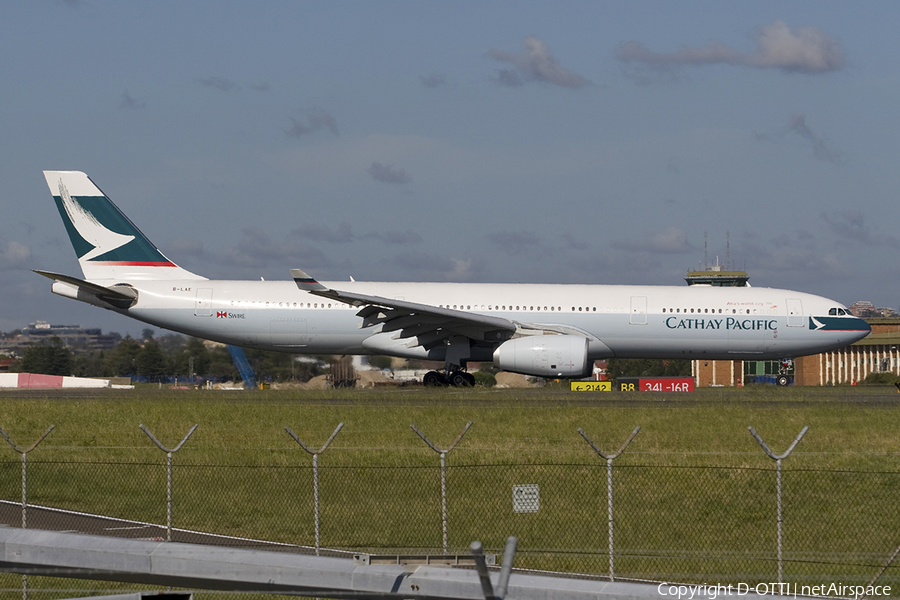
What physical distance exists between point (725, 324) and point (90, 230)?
21.3 m

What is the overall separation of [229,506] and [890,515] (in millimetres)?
10120

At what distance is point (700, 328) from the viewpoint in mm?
30391

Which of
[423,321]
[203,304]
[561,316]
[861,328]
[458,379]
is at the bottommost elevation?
[458,379]

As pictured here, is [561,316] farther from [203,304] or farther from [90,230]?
[90,230]

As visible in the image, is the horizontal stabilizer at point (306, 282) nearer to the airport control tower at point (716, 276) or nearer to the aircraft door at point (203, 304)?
the aircraft door at point (203, 304)

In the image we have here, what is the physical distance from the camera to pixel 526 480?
1558 centimetres

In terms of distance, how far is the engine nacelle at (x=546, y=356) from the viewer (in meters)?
28.0

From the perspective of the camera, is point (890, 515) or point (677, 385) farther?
Result: point (677, 385)

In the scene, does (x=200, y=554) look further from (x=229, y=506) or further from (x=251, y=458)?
(x=251, y=458)

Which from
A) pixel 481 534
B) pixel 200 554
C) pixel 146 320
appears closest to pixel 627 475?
pixel 481 534

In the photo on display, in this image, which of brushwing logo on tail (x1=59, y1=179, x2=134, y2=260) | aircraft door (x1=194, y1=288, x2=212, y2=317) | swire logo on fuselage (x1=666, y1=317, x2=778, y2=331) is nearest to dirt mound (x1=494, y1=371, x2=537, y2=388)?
swire logo on fuselage (x1=666, y1=317, x2=778, y2=331)

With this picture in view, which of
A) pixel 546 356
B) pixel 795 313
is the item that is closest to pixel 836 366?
pixel 795 313

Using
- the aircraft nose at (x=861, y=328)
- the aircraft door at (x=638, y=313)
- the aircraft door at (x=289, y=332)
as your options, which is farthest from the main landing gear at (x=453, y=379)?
the aircraft nose at (x=861, y=328)

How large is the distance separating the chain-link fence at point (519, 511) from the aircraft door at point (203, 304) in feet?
45.1
